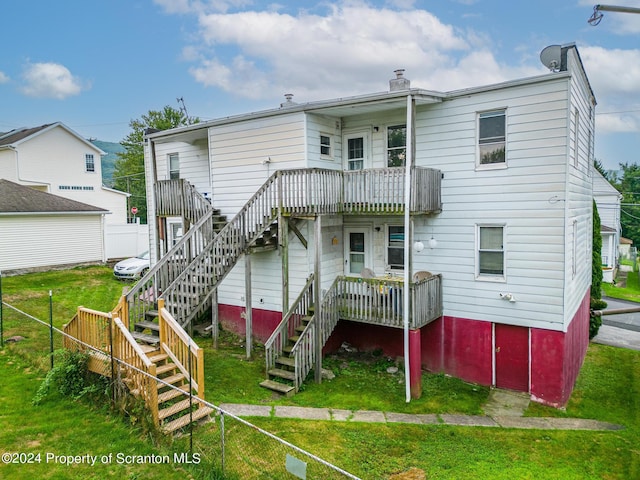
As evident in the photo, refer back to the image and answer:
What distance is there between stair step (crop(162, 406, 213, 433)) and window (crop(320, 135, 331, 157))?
308 inches

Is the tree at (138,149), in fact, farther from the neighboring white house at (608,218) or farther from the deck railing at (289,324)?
the neighboring white house at (608,218)

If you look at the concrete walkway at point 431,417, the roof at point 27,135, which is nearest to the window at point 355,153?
the concrete walkway at point 431,417

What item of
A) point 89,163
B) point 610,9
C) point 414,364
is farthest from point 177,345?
point 89,163

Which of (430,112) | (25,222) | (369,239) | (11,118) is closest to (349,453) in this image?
(369,239)

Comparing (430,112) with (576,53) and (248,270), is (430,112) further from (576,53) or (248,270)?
(248,270)

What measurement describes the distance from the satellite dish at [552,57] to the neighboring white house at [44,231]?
22716mm

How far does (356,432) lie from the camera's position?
28.8 ft

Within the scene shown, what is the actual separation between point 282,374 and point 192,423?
3.74 m

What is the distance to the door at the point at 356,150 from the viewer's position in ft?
43.7

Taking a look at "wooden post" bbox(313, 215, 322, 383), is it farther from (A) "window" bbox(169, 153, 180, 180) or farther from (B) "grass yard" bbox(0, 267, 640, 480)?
(A) "window" bbox(169, 153, 180, 180)

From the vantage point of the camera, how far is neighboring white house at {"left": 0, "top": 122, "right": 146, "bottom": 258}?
28.5m

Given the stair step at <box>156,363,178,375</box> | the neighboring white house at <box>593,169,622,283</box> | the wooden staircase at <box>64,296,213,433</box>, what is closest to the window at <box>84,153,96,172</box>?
the wooden staircase at <box>64,296,213,433</box>

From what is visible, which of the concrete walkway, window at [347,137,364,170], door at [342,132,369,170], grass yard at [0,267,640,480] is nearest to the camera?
grass yard at [0,267,640,480]

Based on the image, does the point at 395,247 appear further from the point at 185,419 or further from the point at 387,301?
the point at 185,419
